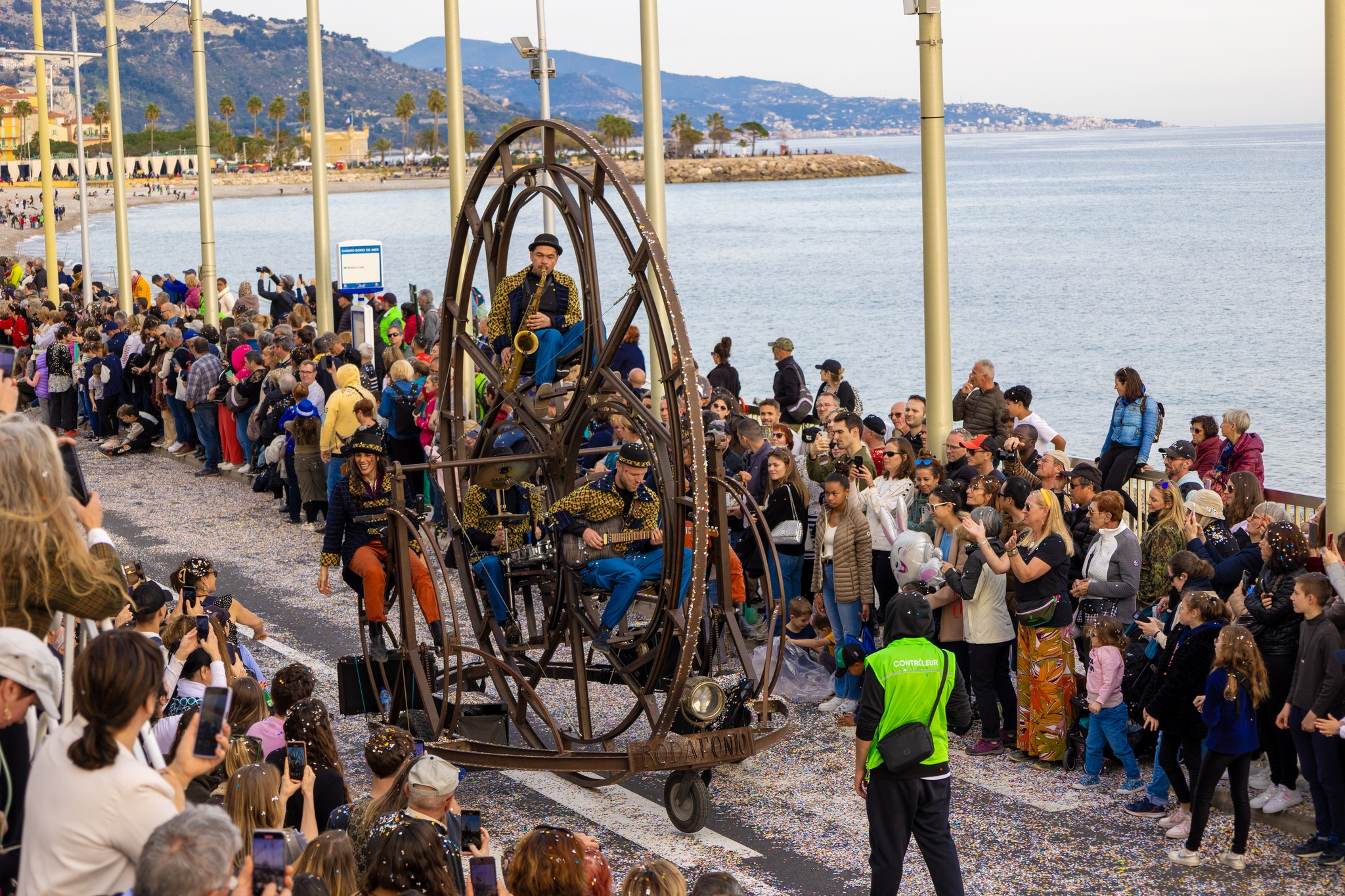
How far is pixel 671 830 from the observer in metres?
8.87

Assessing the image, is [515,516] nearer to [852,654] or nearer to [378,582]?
[378,582]

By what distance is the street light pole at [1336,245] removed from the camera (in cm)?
909

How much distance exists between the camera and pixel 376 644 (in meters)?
10.6

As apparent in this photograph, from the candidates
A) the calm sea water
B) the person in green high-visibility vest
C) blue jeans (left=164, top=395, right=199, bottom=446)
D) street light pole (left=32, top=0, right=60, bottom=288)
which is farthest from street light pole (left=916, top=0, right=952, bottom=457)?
street light pole (left=32, top=0, right=60, bottom=288)

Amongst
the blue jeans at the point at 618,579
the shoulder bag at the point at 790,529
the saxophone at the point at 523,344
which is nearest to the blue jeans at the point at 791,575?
the shoulder bag at the point at 790,529

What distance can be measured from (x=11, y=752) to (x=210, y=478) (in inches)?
638

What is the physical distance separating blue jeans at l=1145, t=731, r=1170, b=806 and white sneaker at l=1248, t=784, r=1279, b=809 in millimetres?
473

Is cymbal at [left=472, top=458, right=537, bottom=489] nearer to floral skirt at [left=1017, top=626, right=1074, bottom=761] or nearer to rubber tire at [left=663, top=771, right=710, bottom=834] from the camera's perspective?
rubber tire at [left=663, top=771, right=710, bottom=834]

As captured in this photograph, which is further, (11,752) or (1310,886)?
(1310,886)

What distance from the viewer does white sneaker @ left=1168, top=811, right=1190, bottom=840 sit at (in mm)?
8359

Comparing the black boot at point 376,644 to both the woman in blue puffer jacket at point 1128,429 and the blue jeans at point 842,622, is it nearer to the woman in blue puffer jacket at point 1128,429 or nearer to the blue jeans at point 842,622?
the blue jeans at point 842,622

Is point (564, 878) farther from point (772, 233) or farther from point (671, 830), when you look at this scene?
point (772, 233)

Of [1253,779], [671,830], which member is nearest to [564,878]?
[671,830]

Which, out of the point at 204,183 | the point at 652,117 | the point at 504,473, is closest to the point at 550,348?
the point at 504,473
